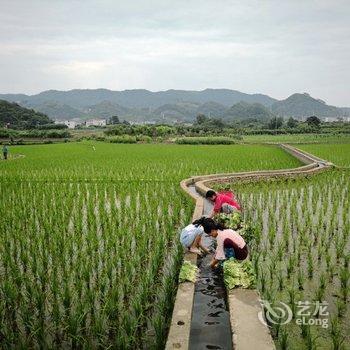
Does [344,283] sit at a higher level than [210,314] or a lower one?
higher

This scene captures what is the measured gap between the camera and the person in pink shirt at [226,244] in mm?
5316

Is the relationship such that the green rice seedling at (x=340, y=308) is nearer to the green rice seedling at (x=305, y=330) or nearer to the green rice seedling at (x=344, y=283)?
the green rice seedling at (x=344, y=283)

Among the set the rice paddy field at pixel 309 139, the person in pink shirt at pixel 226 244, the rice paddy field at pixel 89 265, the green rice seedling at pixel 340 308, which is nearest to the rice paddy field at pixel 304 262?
the green rice seedling at pixel 340 308

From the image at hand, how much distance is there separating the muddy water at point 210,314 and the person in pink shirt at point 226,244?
0.28 m

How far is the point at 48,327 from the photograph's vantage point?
13.5 ft

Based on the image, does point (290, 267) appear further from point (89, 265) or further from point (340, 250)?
point (89, 265)

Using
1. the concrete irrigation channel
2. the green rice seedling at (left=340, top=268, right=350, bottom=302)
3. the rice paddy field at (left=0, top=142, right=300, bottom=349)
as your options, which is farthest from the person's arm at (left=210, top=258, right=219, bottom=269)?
the green rice seedling at (left=340, top=268, right=350, bottom=302)

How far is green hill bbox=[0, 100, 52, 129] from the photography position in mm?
86250

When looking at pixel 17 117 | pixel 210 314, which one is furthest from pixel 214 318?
pixel 17 117

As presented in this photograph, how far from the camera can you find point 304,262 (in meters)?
5.91

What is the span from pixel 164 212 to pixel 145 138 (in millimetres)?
40736

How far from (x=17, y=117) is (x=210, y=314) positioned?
314ft

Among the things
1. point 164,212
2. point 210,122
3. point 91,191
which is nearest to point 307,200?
point 164,212

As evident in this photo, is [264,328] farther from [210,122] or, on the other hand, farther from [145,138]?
[210,122]
